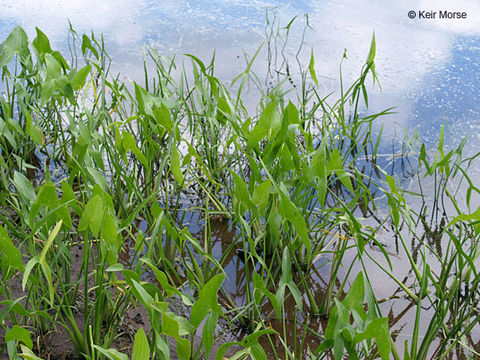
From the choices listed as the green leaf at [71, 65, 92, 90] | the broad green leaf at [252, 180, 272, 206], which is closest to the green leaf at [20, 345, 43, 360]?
the broad green leaf at [252, 180, 272, 206]

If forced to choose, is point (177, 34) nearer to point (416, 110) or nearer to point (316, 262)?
point (416, 110)

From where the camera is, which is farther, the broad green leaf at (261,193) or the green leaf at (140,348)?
the broad green leaf at (261,193)

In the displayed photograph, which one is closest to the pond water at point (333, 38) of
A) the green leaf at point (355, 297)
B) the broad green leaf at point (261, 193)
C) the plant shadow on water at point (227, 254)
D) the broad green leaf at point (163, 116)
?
the plant shadow on water at point (227, 254)

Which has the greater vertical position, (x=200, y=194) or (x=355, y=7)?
(x=355, y=7)

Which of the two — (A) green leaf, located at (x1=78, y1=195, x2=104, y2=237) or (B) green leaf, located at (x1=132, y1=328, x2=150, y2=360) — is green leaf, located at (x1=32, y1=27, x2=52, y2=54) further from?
(B) green leaf, located at (x1=132, y1=328, x2=150, y2=360)

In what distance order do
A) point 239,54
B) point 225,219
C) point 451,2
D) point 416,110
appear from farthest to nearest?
1. point 451,2
2. point 239,54
3. point 416,110
4. point 225,219

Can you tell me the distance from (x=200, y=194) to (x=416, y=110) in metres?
0.81


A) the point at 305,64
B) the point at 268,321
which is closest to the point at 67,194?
the point at 268,321

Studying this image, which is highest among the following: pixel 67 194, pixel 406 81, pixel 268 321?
pixel 67 194

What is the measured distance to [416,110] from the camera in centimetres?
196

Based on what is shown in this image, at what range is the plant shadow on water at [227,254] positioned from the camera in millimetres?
852

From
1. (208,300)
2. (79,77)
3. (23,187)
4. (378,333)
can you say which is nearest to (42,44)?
(79,77)

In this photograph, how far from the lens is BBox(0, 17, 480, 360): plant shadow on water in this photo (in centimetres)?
85

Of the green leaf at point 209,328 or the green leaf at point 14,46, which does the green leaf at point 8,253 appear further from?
the green leaf at point 14,46
